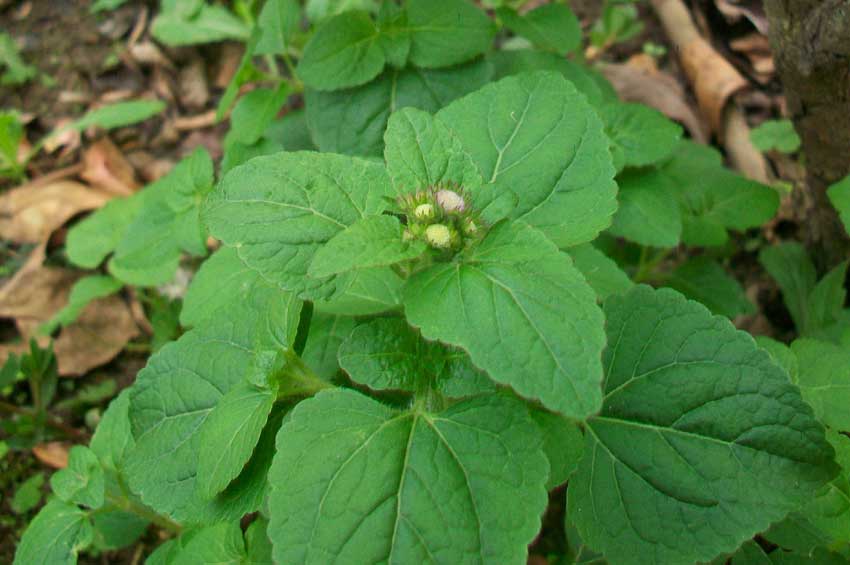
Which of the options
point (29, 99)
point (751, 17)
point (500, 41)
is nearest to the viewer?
point (751, 17)

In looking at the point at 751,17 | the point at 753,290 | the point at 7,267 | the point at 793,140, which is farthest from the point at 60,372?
the point at 751,17

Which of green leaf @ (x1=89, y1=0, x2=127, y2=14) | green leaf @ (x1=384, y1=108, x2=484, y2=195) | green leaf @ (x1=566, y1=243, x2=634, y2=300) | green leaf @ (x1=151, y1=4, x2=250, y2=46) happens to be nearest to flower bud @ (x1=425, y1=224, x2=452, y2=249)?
green leaf @ (x1=384, y1=108, x2=484, y2=195)

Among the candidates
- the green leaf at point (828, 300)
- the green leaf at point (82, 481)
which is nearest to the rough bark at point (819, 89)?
the green leaf at point (828, 300)

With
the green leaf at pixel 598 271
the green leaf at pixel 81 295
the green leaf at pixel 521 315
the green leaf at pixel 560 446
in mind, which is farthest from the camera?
the green leaf at pixel 81 295

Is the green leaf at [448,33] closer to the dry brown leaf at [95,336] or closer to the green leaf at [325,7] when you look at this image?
the green leaf at [325,7]

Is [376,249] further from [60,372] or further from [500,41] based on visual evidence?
[500,41]

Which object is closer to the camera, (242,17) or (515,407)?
(515,407)

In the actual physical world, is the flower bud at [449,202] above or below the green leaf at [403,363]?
above

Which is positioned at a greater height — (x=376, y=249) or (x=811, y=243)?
(x=376, y=249)
